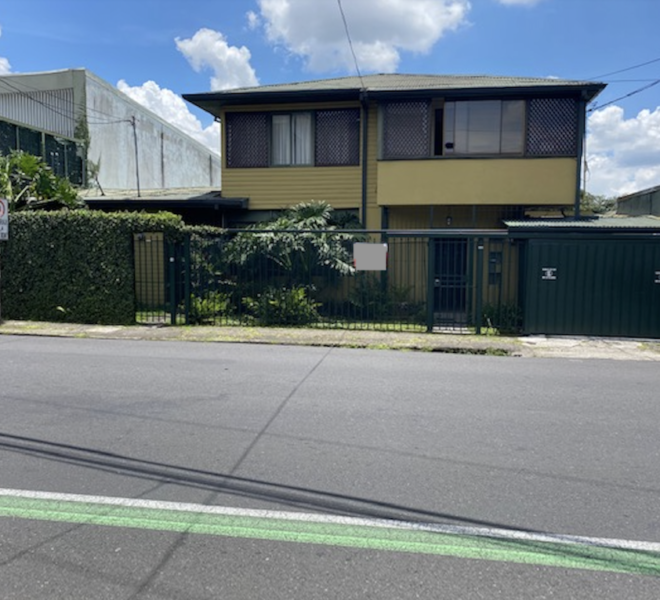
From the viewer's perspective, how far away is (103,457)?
14.3ft

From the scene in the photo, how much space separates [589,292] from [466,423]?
6.98 metres

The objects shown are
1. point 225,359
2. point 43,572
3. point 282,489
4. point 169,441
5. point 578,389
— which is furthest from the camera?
point 225,359

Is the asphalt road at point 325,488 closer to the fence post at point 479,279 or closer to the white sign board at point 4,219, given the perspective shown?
the fence post at point 479,279

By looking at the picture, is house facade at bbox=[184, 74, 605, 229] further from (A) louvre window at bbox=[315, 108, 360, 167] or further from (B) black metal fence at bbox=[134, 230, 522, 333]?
(B) black metal fence at bbox=[134, 230, 522, 333]

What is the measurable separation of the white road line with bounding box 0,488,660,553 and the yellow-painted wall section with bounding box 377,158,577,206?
12.5 meters

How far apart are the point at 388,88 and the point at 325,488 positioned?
518 inches

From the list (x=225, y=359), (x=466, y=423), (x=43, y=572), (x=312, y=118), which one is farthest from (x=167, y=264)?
(x=43, y=572)

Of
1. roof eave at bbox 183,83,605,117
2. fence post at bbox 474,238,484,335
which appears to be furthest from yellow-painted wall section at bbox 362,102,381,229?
fence post at bbox 474,238,484,335

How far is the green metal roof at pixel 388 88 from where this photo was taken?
14.0 m

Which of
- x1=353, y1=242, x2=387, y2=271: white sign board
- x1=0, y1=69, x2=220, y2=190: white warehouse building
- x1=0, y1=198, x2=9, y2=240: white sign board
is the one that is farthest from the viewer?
x1=0, y1=69, x2=220, y2=190: white warehouse building

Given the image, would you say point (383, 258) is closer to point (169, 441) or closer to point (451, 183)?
point (451, 183)

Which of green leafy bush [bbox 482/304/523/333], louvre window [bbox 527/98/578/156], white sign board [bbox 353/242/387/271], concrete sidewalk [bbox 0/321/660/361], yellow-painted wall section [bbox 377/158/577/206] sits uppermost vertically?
louvre window [bbox 527/98/578/156]

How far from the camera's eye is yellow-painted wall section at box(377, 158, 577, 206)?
14453 millimetres

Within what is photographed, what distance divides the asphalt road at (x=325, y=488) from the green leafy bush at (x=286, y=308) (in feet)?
17.2
